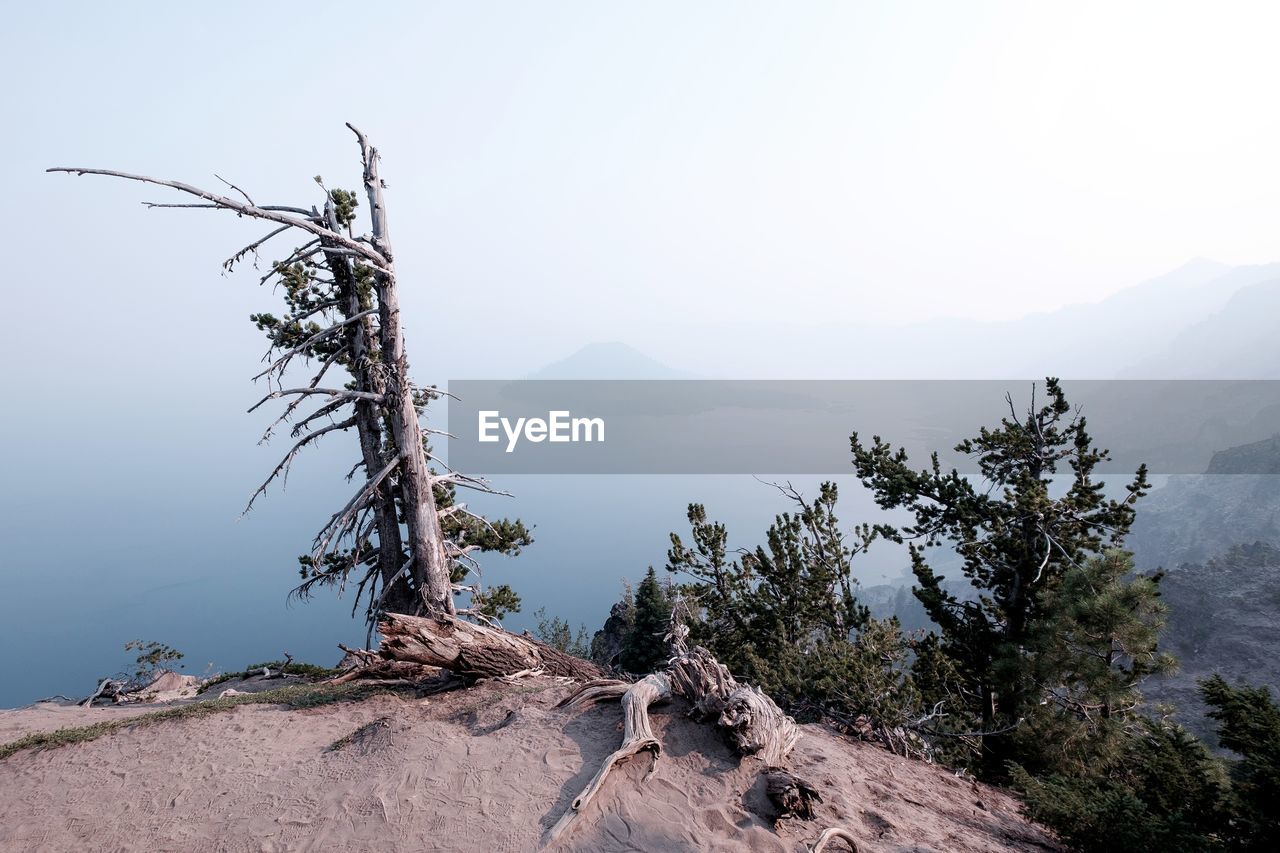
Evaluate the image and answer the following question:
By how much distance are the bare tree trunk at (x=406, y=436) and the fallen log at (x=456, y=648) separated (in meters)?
2.12

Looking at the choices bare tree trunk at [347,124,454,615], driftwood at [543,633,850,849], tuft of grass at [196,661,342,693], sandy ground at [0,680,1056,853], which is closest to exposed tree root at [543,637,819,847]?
driftwood at [543,633,850,849]

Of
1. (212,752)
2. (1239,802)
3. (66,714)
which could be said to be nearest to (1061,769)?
(1239,802)

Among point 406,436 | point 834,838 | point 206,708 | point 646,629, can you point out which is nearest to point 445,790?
point 834,838

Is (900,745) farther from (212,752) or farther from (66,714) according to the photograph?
(66,714)

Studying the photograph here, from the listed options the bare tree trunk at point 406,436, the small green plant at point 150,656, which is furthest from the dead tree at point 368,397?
the small green plant at point 150,656

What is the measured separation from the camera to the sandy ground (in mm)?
5520

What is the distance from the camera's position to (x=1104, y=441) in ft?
579

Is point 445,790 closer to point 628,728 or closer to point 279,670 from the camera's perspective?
point 628,728

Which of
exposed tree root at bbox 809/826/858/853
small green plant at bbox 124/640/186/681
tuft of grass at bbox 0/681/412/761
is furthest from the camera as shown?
small green plant at bbox 124/640/186/681

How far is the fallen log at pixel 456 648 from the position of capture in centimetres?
876

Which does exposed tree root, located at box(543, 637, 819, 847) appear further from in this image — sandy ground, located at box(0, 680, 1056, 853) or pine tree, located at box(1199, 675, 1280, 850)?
pine tree, located at box(1199, 675, 1280, 850)

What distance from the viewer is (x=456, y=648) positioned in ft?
29.1

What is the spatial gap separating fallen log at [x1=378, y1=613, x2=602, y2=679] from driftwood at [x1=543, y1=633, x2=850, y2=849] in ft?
6.25

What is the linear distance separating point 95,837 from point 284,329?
9551 mm
